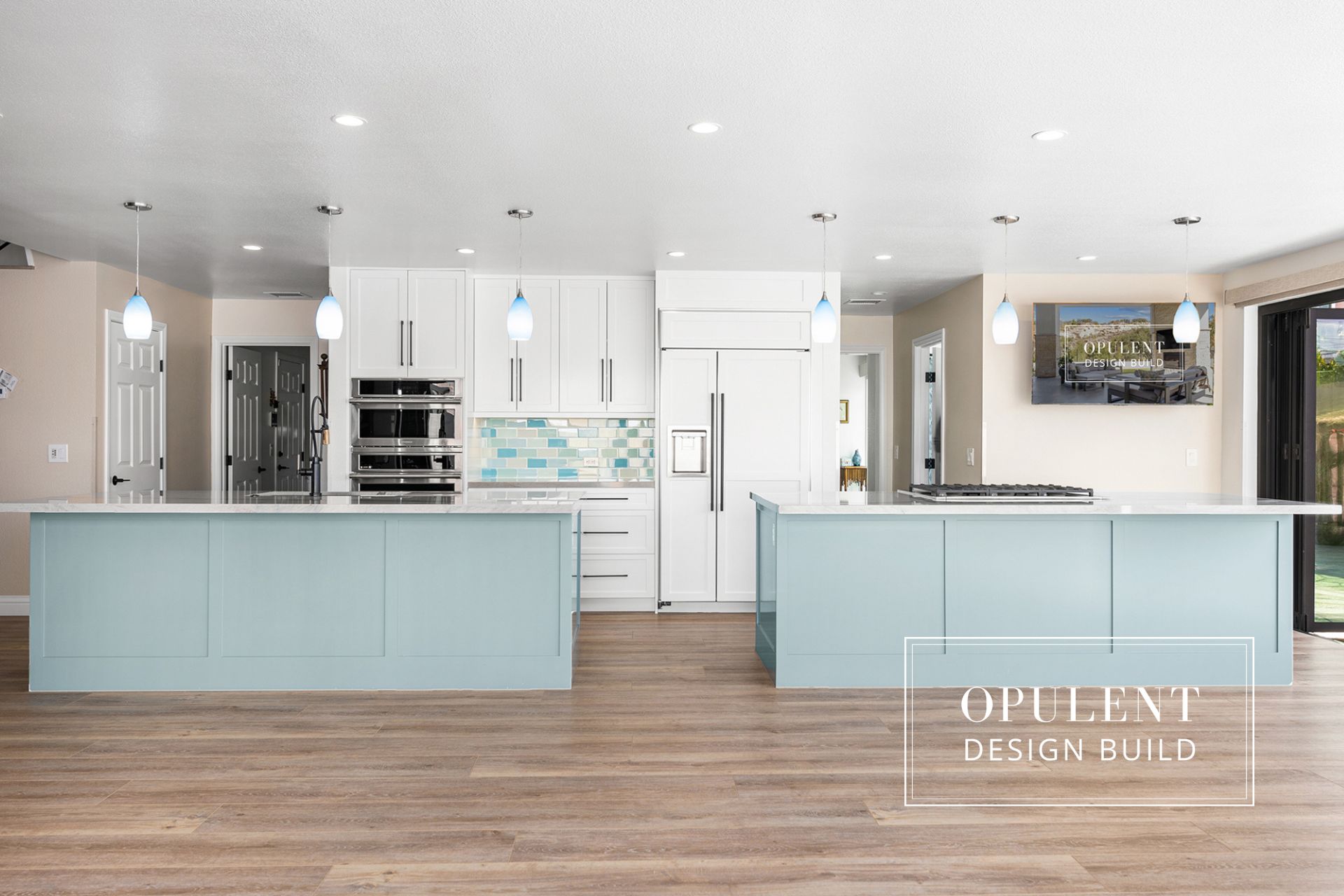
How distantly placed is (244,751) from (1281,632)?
4.45m

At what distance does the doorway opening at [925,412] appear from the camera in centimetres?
727

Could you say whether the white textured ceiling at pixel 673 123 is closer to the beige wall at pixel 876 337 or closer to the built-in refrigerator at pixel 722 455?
the built-in refrigerator at pixel 722 455

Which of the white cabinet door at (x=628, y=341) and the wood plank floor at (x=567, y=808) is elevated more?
the white cabinet door at (x=628, y=341)

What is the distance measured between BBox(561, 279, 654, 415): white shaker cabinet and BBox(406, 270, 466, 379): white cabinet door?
69 centimetres

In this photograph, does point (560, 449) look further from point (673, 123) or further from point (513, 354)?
point (673, 123)

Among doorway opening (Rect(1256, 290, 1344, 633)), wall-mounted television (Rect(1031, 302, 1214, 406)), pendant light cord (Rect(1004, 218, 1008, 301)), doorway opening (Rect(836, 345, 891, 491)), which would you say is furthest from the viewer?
doorway opening (Rect(836, 345, 891, 491))

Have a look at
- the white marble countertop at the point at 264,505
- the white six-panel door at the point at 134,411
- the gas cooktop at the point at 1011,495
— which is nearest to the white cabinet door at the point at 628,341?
the white marble countertop at the point at 264,505

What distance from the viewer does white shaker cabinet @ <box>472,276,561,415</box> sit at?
6152mm

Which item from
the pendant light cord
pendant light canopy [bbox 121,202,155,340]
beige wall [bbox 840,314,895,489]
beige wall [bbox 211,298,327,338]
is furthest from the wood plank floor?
beige wall [bbox 840,314,895,489]

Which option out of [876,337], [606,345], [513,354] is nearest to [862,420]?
[876,337]

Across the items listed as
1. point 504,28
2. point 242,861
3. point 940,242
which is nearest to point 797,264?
point 940,242

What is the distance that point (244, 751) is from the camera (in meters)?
3.20

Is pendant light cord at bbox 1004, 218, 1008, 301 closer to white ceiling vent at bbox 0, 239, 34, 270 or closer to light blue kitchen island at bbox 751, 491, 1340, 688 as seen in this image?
light blue kitchen island at bbox 751, 491, 1340, 688

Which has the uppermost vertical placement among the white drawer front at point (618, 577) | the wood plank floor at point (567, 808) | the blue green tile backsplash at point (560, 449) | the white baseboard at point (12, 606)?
the blue green tile backsplash at point (560, 449)
